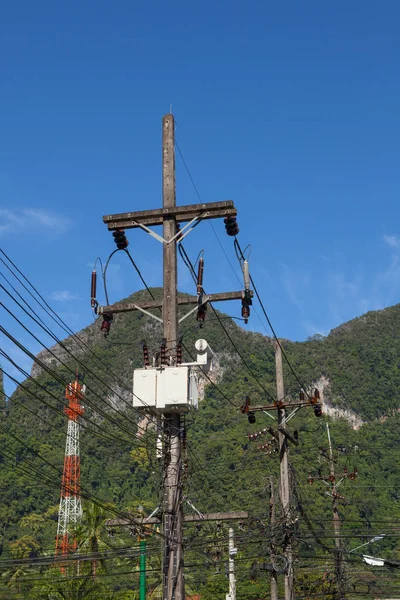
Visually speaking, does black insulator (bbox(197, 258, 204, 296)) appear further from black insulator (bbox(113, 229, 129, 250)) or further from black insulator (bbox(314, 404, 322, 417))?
black insulator (bbox(314, 404, 322, 417))

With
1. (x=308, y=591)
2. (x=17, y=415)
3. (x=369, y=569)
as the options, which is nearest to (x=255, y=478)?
(x=369, y=569)

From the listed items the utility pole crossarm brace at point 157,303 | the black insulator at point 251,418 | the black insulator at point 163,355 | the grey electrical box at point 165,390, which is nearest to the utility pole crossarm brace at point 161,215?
the utility pole crossarm brace at point 157,303

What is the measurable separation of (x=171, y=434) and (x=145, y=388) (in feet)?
3.26

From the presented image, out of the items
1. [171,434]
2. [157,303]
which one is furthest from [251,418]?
[171,434]

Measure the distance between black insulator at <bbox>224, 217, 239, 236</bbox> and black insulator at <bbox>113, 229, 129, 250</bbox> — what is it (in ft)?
7.15

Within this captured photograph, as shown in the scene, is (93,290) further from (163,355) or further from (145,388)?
(145,388)

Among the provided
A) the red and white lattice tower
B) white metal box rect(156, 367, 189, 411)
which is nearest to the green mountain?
the red and white lattice tower

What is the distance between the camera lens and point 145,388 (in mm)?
15750

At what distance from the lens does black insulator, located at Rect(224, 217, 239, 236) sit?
16562mm

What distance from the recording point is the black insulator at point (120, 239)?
683 inches

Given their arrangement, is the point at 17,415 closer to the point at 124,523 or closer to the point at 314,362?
the point at 314,362

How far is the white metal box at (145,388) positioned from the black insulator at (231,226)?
310 centimetres

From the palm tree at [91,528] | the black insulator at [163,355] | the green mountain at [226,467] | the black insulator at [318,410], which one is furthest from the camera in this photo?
the green mountain at [226,467]

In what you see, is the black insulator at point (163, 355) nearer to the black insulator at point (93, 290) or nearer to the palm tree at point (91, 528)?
the black insulator at point (93, 290)
